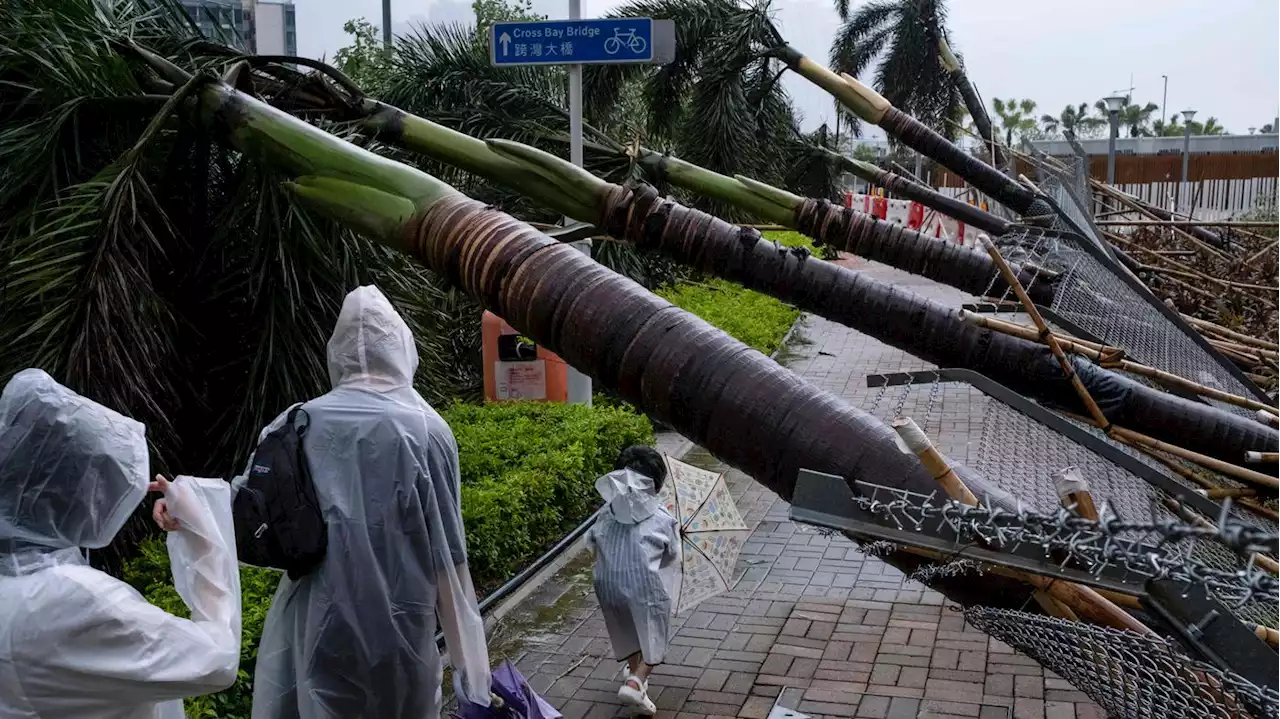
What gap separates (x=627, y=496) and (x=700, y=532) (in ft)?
1.86

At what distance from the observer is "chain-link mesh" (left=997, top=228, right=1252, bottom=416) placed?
4633mm

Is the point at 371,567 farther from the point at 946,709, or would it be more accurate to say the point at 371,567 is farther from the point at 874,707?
the point at 946,709

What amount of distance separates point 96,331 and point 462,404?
4.13m

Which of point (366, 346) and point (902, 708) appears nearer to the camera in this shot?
point (366, 346)

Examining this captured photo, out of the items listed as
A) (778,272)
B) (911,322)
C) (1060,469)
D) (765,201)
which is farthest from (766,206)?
(1060,469)

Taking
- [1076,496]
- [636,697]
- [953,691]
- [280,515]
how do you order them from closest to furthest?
[1076,496] < [280,515] < [636,697] < [953,691]

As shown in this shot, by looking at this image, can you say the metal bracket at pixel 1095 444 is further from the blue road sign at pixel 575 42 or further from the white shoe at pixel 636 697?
the blue road sign at pixel 575 42

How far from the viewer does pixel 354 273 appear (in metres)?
5.48

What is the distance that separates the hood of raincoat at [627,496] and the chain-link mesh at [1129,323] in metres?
1.91

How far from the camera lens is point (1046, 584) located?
2045mm

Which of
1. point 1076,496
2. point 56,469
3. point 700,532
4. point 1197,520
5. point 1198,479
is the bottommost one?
point 700,532

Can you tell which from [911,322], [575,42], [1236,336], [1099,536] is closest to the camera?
[1099,536]

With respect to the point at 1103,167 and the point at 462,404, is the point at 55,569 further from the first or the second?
the point at 1103,167

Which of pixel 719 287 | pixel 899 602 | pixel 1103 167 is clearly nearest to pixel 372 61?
pixel 719 287
